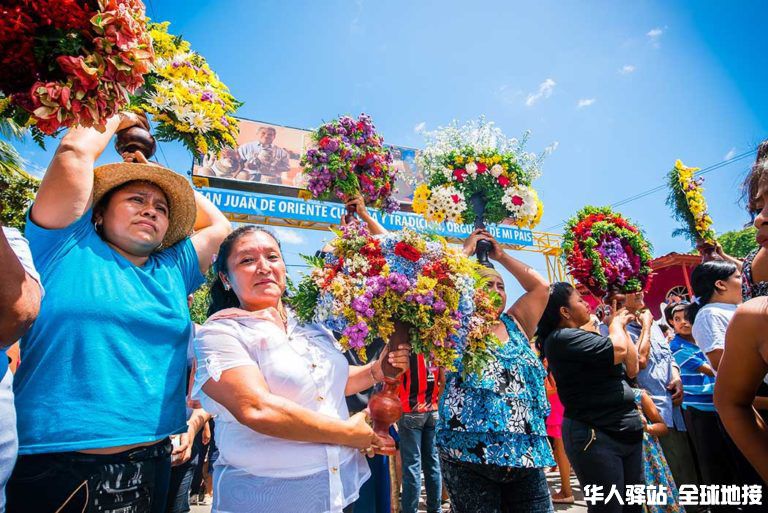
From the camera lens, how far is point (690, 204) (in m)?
4.59

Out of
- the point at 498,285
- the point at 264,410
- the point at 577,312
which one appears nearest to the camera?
the point at 264,410

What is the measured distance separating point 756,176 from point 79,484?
9.95 feet

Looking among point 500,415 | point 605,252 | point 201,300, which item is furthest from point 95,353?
point 201,300

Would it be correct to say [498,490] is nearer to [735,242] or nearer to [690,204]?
[690,204]

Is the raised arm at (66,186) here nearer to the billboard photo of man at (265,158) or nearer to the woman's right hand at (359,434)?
the woman's right hand at (359,434)

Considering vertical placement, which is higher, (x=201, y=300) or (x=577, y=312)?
(x=201, y=300)

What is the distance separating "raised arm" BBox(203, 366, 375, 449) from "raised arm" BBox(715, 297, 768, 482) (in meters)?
1.65

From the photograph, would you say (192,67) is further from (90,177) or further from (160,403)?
(160,403)

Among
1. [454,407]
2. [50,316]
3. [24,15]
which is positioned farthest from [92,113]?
[454,407]

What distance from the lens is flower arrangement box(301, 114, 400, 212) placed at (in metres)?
3.46

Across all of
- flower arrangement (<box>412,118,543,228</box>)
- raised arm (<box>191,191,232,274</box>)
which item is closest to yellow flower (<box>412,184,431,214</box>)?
flower arrangement (<box>412,118,543,228</box>)

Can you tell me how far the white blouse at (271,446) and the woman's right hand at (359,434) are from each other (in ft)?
0.19

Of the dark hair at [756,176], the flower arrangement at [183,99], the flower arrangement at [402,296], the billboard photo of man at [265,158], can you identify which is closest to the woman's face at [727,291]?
the dark hair at [756,176]

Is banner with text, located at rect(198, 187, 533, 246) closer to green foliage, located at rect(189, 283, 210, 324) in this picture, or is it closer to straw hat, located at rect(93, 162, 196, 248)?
green foliage, located at rect(189, 283, 210, 324)
